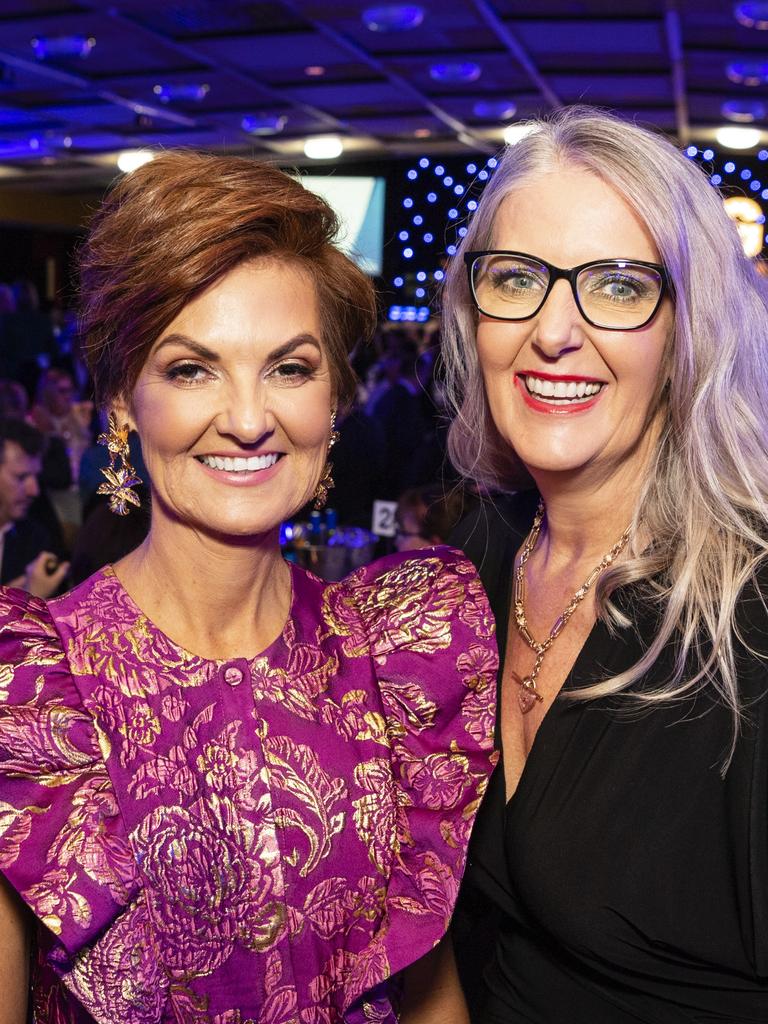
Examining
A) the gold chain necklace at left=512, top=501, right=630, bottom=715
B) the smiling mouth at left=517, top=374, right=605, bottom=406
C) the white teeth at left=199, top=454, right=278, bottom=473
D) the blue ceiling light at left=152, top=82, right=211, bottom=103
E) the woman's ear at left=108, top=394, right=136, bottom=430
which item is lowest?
the gold chain necklace at left=512, top=501, right=630, bottom=715

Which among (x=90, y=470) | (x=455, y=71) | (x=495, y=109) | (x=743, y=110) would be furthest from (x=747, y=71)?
(x=90, y=470)

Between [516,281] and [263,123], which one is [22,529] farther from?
[263,123]

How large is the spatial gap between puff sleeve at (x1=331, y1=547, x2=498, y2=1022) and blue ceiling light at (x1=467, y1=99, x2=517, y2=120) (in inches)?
310

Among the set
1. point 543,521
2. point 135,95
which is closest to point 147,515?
point 543,521

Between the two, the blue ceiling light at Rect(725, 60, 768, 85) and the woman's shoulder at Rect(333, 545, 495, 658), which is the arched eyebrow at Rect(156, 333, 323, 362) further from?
the blue ceiling light at Rect(725, 60, 768, 85)

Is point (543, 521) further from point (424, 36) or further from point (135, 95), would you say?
point (135, 95)

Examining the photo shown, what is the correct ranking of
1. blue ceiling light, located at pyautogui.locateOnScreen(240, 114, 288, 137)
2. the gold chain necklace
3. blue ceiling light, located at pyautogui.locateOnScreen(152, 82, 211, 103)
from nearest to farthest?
the gold chain necklace < blue ceiling light, located at pyautogui.locateOnScreen(152, 82, 211, 103) < blue ceiling light, located at pyautogui.locateOnScreen(240, 114, 288, 137)

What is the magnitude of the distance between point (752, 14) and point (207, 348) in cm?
552

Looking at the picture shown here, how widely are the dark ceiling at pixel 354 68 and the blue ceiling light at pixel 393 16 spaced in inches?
4.0

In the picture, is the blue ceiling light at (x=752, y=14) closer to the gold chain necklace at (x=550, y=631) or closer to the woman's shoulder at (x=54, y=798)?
the gold chain necklace at (x=550, y=631)

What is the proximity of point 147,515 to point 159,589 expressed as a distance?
155 cm

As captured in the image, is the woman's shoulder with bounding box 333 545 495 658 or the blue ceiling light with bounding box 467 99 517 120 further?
the blue ceiling light with bounding box 467 99 517 120

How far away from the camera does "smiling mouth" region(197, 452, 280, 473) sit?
1403 mm

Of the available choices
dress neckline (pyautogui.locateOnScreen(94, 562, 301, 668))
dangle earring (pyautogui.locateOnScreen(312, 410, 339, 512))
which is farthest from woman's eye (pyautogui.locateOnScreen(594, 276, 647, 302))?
dress neckline (pyautogui.locateOnScreen(94, 562, 301, 668))
